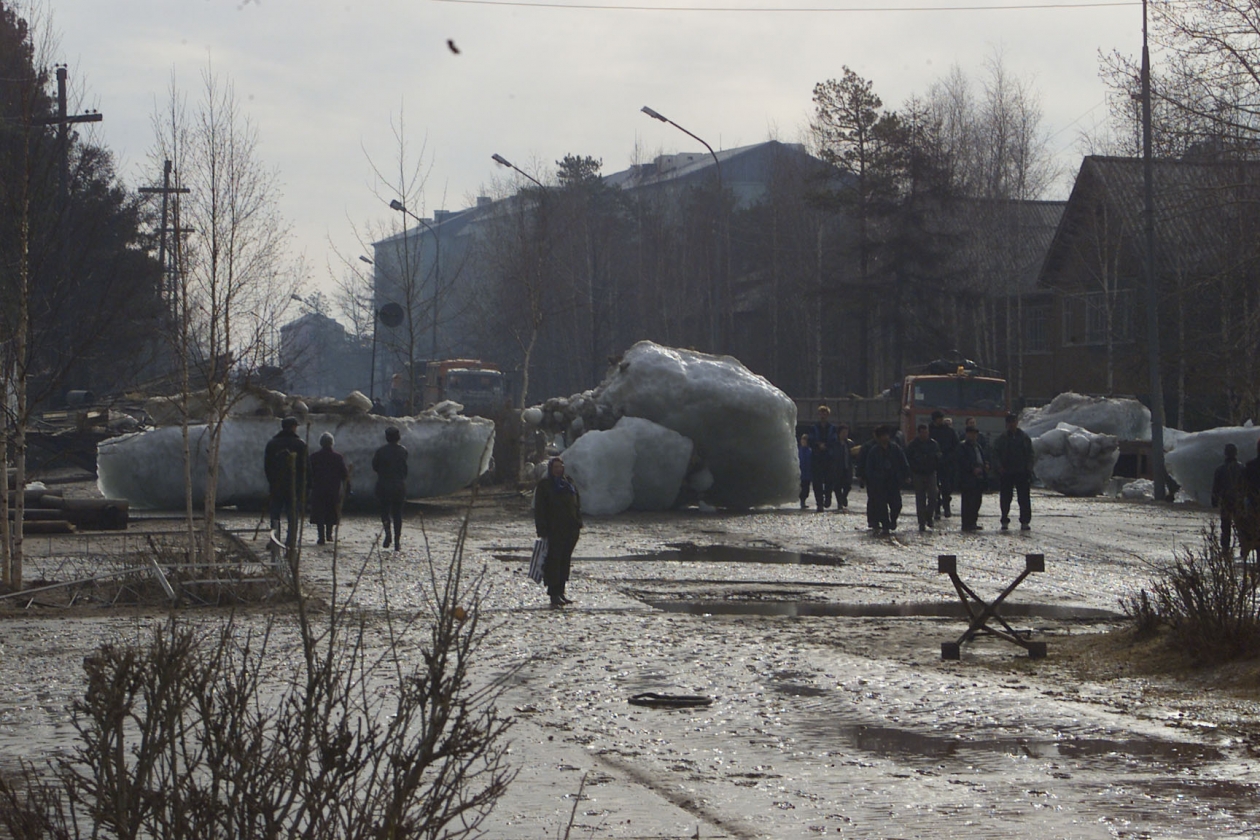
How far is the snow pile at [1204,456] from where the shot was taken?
27.1m

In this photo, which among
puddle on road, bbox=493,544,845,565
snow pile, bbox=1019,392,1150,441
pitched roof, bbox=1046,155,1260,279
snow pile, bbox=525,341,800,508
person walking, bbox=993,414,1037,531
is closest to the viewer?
puddle on road, bbox=493,544,845,565

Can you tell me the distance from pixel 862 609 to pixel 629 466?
12.2 metres

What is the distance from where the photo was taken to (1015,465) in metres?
21.2

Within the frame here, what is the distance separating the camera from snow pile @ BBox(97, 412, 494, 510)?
24422mm

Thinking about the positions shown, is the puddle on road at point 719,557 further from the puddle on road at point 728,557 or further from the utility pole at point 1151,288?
the utility pole at point 1151,288

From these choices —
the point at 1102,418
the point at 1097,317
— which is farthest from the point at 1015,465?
the point at 1097,317

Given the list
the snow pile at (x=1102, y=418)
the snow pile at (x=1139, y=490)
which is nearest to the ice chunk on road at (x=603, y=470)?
the snow pile at (x=1139, y=490)

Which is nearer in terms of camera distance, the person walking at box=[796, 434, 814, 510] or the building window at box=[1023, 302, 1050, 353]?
the person walking at box=[796, 434, 814, 510]

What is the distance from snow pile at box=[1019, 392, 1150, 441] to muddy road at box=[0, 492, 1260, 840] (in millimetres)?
21700

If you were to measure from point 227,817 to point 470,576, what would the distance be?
444 inches

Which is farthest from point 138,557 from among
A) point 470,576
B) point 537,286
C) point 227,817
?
point 537,286

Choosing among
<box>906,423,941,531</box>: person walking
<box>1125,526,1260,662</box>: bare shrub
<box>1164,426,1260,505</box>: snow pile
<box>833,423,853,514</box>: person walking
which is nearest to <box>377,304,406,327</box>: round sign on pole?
<box>833,423,853,514</box>: person walking

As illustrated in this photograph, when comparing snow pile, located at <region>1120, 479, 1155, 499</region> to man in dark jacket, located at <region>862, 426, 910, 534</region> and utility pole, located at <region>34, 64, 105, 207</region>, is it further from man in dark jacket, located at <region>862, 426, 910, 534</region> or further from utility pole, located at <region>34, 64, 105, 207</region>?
utility pole, located at <region>34, 64, 105, 207</region>

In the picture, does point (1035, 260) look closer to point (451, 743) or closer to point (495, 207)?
point (495, 207)
